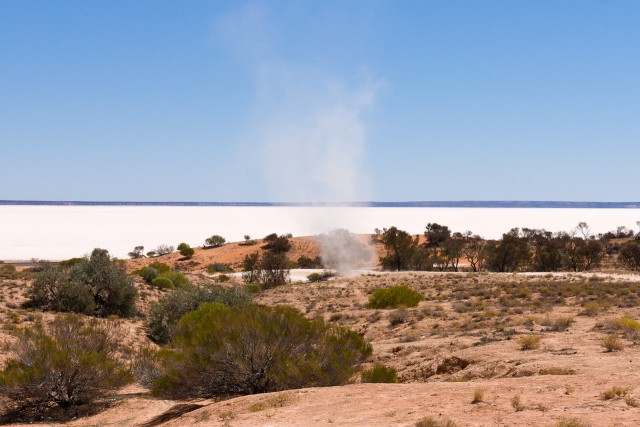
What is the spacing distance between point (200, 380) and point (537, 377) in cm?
678

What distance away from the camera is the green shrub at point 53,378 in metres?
11.5

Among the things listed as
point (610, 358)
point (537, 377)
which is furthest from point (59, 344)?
point (610, 358)

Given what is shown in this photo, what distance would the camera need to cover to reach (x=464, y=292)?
3127 centimetres

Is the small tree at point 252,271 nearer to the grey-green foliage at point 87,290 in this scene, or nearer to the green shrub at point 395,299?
the grey-green foliage at point 87,290

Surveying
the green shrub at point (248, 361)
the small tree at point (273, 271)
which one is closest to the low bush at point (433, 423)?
the green shrub at point (248, 361)

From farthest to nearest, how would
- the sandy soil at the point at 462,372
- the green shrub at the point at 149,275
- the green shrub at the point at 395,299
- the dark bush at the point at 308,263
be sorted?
the dark bush at the point at 308,263, the green shrub at the point at 149,275, the green shrub at the point at 395,299, the sandy soil at the point at 462,372

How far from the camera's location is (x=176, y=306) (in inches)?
897

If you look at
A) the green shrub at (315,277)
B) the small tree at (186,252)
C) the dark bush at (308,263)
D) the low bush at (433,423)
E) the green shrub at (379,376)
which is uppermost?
the small tree at (186,252)

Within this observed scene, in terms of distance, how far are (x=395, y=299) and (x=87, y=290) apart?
14.5 metres

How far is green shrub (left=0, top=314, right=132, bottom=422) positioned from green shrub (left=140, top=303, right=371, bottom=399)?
1.39 meters

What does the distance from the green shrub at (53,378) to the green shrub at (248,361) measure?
1.39 m

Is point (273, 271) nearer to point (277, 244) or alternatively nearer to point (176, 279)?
point (176, 279)

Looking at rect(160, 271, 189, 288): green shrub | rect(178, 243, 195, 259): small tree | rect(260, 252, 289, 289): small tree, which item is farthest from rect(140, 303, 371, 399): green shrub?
rect(178, 243, 195, 259): small tree

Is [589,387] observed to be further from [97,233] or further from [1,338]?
[97,233]
